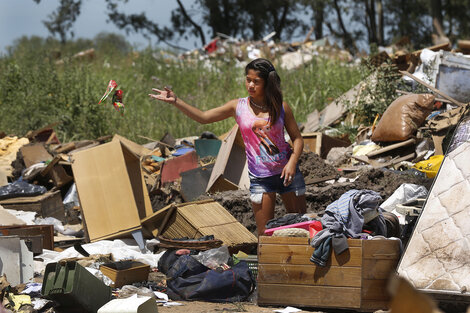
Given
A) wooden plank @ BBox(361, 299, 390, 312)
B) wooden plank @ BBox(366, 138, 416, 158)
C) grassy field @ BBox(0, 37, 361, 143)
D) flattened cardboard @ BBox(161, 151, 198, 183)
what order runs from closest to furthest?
wooden plank @ BBox(361, 299, 390, 312), wooden plank @ BBox(366, 138, 416, 158), flattened cardboard @ BBox(161, 151, 198, 183), grassy field @ BBox(0, 37, 361, 143)

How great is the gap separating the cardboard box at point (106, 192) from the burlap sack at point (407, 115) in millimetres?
3405

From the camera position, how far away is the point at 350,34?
29.8 m

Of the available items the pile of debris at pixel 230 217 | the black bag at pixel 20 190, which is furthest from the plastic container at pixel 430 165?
the black bag at pixel 20 190

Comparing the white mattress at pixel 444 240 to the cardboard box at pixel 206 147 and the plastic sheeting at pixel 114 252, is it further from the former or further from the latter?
the cardboard box at pixel 206 147

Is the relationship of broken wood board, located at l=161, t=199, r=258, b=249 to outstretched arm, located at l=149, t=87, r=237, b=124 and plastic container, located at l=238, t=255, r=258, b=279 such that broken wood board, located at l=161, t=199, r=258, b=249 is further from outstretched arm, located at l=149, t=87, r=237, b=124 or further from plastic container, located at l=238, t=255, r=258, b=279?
outstretched arm, located at l=149, t=87, r=237, b=124

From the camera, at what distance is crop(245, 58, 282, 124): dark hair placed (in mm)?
5039

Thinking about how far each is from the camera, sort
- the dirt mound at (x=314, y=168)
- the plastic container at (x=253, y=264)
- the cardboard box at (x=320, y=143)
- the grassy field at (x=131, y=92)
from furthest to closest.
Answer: the grassy field at (x=131, y=92) < the cardboard box at (x=320, y=143) < the dirt mound at (x=314, y=168) < the plastic container at (x=253, y=264)

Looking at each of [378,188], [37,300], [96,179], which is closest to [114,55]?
[96,179]

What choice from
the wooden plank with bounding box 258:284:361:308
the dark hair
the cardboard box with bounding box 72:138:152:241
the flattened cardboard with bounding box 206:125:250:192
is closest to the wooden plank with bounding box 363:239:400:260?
the wooden plank with bounding box 258:284:361:308

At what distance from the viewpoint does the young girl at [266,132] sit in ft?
16.6

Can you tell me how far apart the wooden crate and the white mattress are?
170mm

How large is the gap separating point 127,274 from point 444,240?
2.50m

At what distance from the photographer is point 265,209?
205 inches

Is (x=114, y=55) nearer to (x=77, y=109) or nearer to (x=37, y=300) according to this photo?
(x=77, y=109)
